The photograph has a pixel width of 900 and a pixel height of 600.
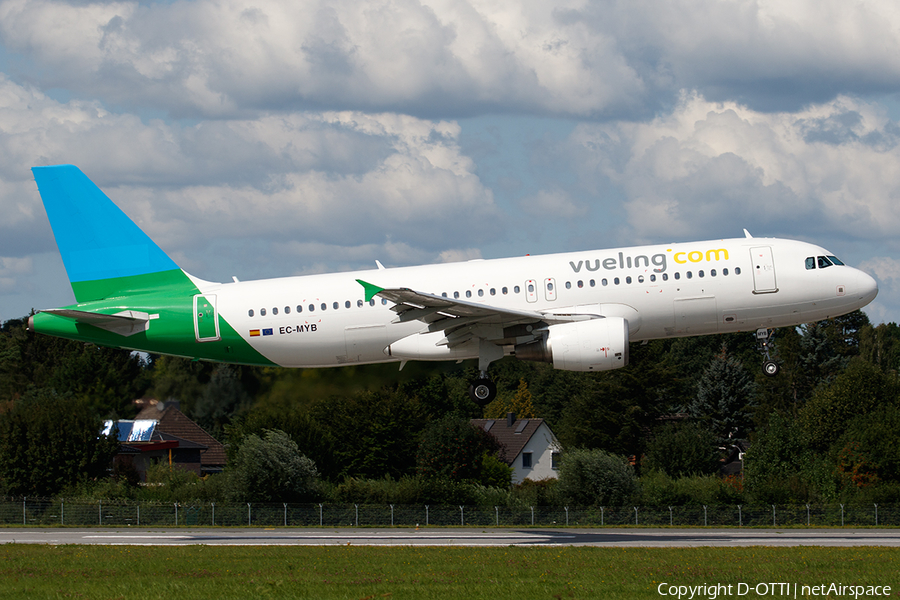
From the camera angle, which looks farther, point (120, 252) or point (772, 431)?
point (772, 431)

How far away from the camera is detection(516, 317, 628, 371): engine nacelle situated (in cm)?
3250

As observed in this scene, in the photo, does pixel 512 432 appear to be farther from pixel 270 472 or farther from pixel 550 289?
pixel 550 289

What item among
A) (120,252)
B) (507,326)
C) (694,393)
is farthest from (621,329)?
(694,393)

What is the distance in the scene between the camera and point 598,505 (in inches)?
2368

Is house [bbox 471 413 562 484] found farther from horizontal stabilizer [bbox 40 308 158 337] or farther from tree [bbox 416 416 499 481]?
horizontal stabilizer [bbox 40 308 158 337]

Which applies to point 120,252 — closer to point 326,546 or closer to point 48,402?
point 326,546

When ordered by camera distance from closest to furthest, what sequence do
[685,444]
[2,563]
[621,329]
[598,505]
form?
[2,563] < [621,329] < [598,505] < [685,444]

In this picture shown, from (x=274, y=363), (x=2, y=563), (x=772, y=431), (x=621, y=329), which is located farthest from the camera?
(x=772, y=431)

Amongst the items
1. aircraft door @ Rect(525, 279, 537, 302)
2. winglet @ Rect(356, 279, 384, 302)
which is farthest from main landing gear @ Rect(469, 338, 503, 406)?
winglet @ Rect(356, 279, 384, 302)

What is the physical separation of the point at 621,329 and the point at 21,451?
44.3 metres

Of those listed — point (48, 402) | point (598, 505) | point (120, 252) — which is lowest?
point (598, 505)

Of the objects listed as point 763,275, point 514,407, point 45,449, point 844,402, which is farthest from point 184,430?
point 514,407

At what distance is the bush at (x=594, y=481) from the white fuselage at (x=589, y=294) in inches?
1080

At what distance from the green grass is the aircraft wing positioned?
6.99 meters
